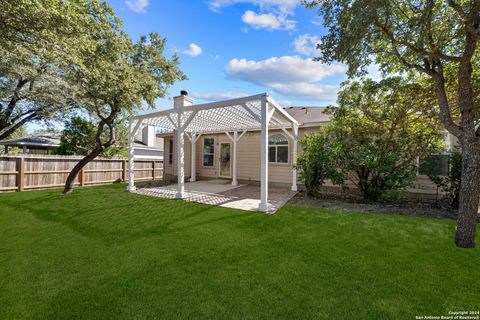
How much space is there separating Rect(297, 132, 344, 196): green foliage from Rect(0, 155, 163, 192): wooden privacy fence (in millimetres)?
10111

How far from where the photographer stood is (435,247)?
143 inches

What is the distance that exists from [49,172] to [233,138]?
857cm

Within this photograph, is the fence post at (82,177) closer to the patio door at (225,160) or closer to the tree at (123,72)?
the tree at (123,72)

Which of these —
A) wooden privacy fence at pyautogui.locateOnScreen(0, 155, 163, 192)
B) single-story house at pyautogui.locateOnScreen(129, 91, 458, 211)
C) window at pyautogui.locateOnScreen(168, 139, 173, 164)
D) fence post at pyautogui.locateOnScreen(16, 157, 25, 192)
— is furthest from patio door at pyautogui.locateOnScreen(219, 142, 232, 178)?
fence post at pyautogui.locateOnScreen(16, 157, 25, 192)

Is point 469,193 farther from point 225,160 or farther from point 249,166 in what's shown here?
point 225,160

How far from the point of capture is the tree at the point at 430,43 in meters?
3.60

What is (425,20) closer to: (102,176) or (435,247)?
(435,247)

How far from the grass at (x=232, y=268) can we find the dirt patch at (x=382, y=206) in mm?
749

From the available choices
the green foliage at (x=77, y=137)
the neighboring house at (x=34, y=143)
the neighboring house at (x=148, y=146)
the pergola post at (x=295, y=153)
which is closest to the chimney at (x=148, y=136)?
the neighboring house at (x=148, y=146)

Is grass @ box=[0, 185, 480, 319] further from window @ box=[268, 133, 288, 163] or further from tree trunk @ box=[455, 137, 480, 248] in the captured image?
window @ box=[268, 133, 288, 163]

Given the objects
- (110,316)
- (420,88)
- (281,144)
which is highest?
(420,88)

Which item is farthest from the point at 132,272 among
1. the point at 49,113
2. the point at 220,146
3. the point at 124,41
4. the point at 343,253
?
the point at 49,113

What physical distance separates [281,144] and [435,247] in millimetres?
7005

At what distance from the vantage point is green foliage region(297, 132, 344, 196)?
22.7 feet
